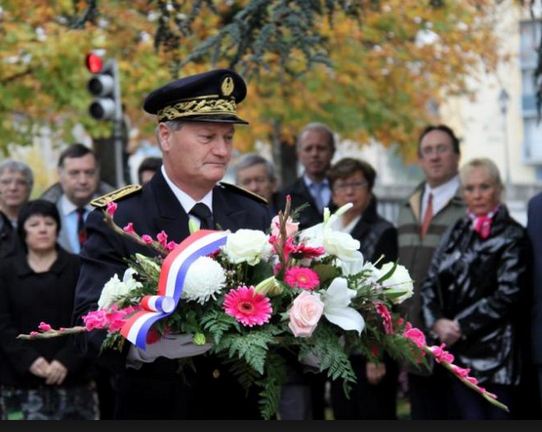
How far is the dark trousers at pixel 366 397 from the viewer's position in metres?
8.10

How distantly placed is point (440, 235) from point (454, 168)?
53 cm

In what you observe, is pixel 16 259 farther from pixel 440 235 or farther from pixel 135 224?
pixel 135 224

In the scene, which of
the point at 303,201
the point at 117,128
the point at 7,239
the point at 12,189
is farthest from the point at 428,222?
the point at 117,128

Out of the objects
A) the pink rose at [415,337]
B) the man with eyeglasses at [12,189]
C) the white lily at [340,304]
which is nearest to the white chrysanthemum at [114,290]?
the white lily at [340,304]

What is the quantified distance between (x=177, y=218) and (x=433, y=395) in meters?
3.78

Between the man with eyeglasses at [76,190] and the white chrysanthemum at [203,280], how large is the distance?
497 centimetres

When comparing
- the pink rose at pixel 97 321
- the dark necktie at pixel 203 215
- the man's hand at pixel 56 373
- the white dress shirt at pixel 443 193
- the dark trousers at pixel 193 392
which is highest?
the white dress shirt at pixel 443 193

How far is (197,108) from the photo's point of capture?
4379mm

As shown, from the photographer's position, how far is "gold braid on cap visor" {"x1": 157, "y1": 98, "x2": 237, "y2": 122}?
4.37m

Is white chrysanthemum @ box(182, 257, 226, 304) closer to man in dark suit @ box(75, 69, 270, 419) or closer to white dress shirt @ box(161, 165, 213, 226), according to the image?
man in dark suit @ box(75, 69, 270, 419)

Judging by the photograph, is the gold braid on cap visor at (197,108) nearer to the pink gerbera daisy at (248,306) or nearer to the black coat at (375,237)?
the pink gerbera daisy at (248,306)

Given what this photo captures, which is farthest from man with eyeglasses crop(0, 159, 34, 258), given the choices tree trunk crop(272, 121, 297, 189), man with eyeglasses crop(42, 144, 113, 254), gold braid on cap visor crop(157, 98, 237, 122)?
tree trunk crop(272, 121, 297, 189)

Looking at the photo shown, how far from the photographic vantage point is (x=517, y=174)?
48625 mm

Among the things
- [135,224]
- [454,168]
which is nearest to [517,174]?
[454,168]
